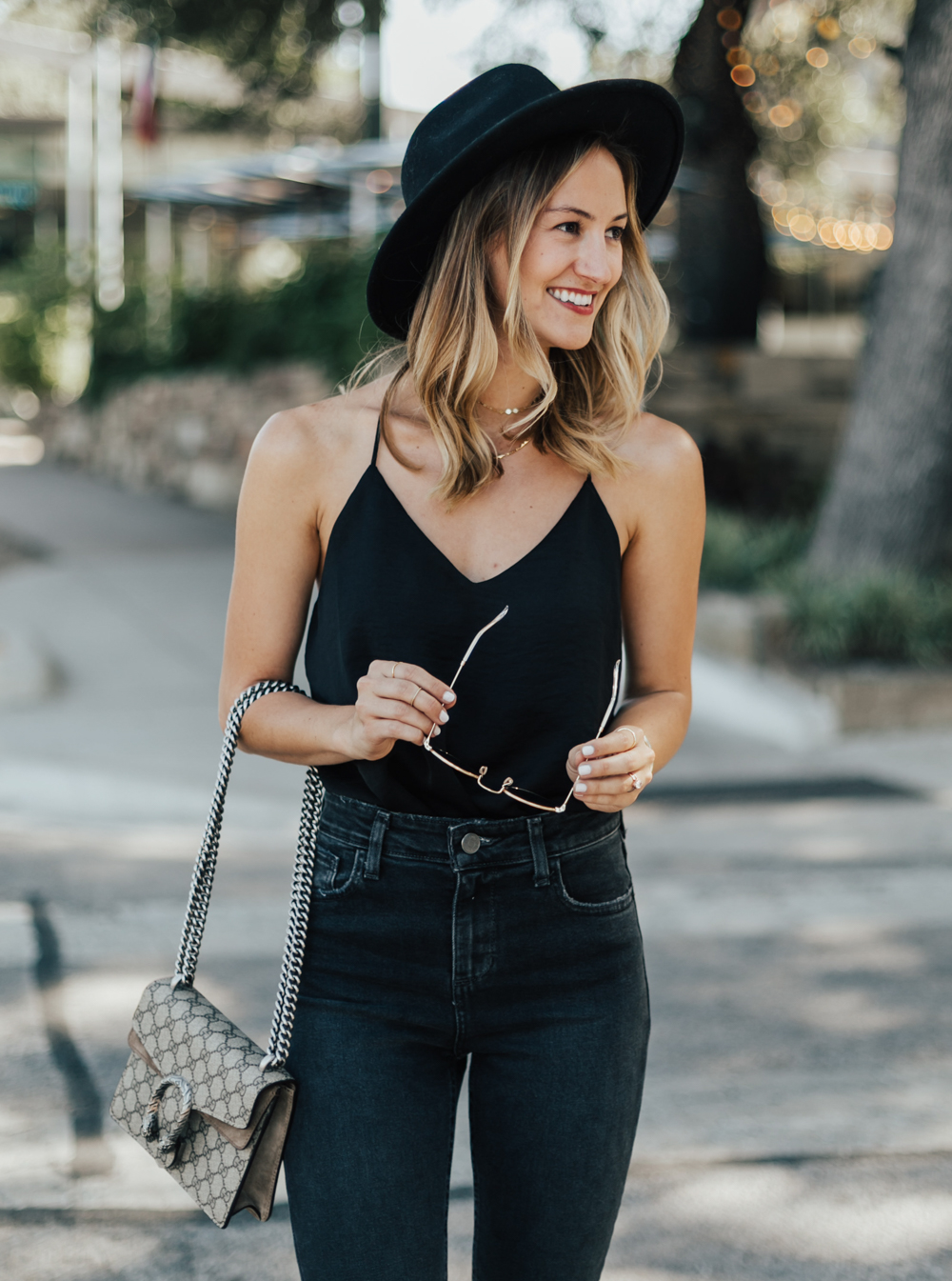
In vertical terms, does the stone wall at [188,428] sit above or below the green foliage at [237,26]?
below

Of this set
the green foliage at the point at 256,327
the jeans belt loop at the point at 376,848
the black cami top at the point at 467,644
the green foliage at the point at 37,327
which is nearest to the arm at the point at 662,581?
the black cami top at the point at 467,644

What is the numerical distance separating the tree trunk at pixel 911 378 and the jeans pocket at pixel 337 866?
23.3 feet

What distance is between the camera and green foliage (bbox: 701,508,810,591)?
8.95 meters

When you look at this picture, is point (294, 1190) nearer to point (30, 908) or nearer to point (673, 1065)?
point (673, 1065)

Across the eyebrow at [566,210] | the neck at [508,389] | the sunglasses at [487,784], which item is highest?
the eyebrow at [566,210]

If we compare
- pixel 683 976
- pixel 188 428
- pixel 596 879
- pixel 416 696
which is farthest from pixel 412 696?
pixel 188 428

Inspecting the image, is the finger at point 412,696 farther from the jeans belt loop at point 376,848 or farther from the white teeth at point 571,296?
the white teeth at point 571,296

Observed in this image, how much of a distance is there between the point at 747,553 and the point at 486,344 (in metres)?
7.36

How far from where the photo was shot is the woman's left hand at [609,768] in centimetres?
172

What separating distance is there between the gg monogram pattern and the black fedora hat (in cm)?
101

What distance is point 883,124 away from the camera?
2062 centimetres

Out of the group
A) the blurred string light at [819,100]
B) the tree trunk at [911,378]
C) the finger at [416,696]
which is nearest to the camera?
the finger at [416,696]

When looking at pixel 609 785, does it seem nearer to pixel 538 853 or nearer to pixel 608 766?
pixel 608 766

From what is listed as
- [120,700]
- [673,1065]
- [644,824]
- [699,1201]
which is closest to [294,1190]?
[699,1201]
